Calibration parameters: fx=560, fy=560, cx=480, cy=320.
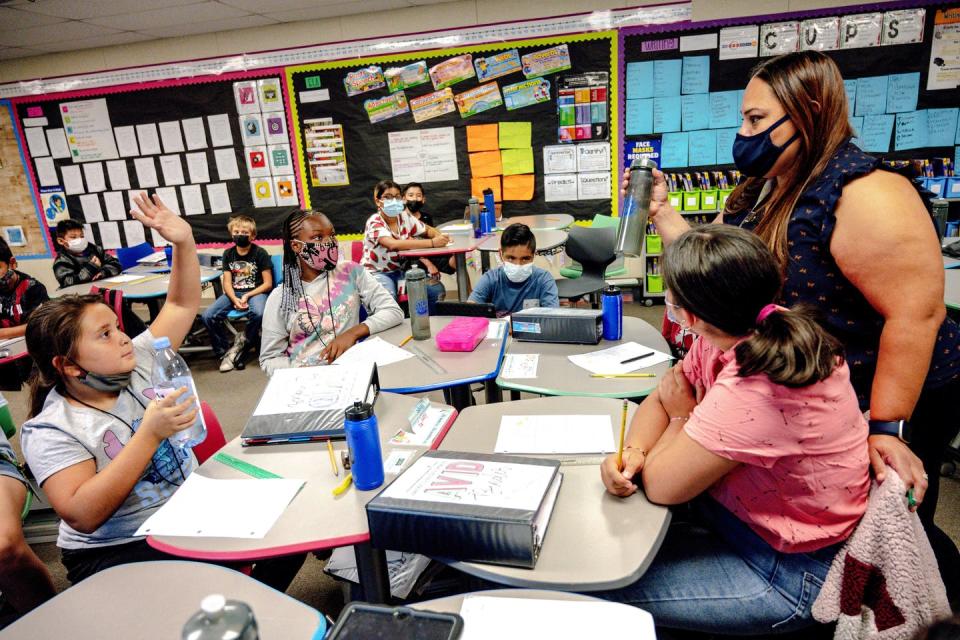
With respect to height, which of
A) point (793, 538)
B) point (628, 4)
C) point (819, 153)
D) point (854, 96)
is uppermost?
point (628, 4)

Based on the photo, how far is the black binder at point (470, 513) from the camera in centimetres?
101

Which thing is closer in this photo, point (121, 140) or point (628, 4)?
point (628, 4)

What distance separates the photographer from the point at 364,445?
1242 mm

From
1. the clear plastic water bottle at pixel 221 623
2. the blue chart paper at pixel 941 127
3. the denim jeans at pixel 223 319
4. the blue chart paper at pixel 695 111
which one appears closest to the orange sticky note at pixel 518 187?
the blue chart paper at pixel 695 111

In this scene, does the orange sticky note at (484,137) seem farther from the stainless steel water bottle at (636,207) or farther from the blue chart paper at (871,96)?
the stainless steel water bottle at (636,207)

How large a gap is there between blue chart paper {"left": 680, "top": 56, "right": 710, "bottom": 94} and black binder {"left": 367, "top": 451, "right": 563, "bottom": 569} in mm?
4716

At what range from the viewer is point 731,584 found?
115cm

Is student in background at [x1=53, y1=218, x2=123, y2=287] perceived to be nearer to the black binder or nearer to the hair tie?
the black binder

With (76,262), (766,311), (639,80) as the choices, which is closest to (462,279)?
(639,80)

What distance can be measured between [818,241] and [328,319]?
1.91m

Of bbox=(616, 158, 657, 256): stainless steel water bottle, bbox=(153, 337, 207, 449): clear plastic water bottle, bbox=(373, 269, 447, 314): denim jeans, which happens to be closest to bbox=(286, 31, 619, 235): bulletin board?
bbox=(373, 269, 447, 314): denim jeans

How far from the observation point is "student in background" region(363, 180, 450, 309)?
4.06 meters

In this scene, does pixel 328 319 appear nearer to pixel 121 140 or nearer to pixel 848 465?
pixel 848 465

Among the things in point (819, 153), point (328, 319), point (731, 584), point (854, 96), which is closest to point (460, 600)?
point (731, 584)
